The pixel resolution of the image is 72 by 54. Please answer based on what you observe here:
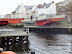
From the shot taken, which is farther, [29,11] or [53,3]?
[29,11]

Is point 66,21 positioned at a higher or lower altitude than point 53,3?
lower

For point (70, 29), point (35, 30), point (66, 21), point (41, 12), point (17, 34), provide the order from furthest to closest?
point (41, 12) → point (66, 21) → point (35, 30) → point (70, 29) → point (17, 34)

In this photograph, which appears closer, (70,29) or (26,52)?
(26,52)

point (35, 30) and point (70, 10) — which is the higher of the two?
point (70, 10)

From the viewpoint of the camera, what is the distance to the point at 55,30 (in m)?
79.8

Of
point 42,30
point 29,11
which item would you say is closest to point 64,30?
point 42,30

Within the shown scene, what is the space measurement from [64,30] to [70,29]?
7.87 ft

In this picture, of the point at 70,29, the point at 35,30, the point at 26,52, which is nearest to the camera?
the point at 26,52

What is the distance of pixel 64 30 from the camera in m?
78.8

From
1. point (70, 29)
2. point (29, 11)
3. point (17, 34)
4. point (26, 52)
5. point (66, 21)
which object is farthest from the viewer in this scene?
point (29, 11)

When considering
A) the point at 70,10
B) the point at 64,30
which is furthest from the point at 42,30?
the point at 70,10

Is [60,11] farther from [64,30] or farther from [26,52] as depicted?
[26,52]

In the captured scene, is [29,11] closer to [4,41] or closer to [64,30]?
[64,30]

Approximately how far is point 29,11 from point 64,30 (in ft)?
191
